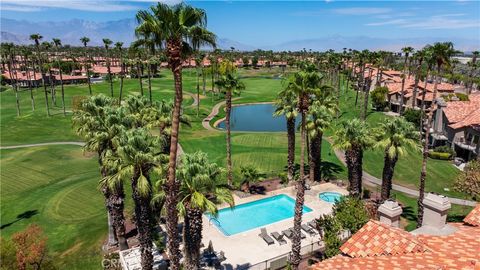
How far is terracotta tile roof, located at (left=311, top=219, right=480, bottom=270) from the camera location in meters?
12.7

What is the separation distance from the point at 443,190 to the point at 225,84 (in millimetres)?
30722

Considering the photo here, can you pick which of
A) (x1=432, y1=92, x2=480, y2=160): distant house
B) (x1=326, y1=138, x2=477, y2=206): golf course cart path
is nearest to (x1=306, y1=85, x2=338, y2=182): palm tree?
(x1=326, y1=138, x2=477, y2=206): golf course cart path

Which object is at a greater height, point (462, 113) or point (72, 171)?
point (462, 113)

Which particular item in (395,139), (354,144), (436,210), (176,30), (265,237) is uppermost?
(176,30)

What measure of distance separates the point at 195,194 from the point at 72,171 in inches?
1357

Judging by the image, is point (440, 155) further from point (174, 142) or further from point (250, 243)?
point (174, 142)

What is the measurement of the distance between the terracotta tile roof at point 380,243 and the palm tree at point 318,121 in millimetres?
23463

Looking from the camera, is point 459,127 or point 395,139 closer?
point 395,139

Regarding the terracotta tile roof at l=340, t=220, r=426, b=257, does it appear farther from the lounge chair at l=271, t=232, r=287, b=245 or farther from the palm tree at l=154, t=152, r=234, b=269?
the lounge chair at l=271, t=232, r=287, b=245

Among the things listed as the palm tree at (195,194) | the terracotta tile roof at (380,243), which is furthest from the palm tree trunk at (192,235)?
the terracotta tile roof at (380,243)

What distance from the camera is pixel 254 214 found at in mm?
37625

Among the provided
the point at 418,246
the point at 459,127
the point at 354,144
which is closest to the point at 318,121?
the point at 354,144

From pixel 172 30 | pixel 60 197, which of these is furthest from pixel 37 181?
pixel 172 30

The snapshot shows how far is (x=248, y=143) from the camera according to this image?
6262cm
